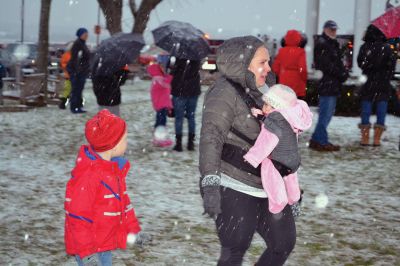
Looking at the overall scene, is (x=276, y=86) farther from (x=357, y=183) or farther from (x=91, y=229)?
(x=357, y=183)

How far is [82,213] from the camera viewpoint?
341 centimetres

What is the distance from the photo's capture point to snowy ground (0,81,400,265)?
5441 mm

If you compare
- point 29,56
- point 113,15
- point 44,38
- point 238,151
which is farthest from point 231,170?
point 29,56

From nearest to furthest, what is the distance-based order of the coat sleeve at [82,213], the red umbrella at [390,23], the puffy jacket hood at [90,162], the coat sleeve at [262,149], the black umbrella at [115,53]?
the coat sleeve at [82,213] < the puffy jacket hood at [90,162] < the coat sleeve at [262,149] < the black umbrella at [115,53] < the red umbrella at [390,23]

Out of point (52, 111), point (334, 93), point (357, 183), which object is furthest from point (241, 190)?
point (52, 111)

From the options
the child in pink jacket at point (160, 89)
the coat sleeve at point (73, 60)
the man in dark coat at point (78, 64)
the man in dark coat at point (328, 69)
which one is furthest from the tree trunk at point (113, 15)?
the man in dark coat at point (328, 69)

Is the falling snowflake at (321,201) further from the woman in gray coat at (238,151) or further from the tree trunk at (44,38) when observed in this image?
the tree trunk at (44,38)

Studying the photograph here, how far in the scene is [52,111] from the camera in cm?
1589

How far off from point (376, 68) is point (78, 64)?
735 cm

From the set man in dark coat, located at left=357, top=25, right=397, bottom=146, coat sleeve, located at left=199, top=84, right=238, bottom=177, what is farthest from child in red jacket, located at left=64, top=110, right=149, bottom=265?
man in dark coat, located at left=357, top=25, right=397, bottom=146

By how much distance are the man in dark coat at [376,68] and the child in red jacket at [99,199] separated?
772 cm

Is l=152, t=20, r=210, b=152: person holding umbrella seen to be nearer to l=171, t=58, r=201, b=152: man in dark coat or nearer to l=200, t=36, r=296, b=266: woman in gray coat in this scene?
l=171, t=58, r=201, b=152: man in dark coat

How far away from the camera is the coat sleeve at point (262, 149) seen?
3652 mm

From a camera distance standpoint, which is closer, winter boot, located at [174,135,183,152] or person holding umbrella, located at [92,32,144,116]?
person holding umbrella, located at [92,32,144,116]
